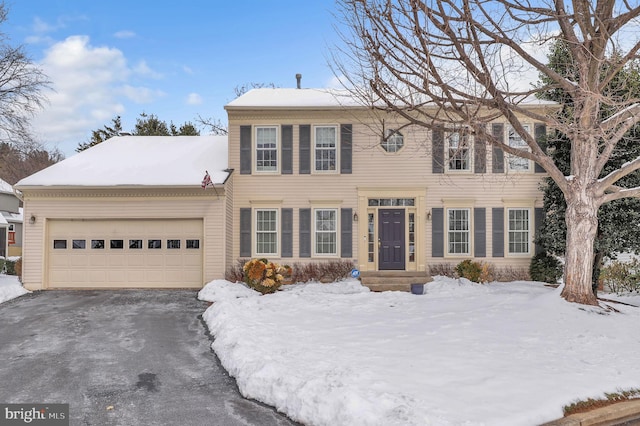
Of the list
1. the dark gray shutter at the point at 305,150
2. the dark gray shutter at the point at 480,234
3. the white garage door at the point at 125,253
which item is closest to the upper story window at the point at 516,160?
the dark gray shutter at the point at 480,234

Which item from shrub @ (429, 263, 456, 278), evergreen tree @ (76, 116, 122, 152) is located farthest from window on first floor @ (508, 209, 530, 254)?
evergreen tree @ (76, 116, 122, 152)

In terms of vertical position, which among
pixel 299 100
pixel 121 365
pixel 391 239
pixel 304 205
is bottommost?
pixel 121 365

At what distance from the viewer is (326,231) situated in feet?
47.0

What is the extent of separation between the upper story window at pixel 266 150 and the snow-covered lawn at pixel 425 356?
207 inches

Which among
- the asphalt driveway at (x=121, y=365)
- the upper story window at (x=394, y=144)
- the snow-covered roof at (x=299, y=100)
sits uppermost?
the snow-covered roof at (x=299, y=100)

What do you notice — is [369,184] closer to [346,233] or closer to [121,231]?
[346,233]

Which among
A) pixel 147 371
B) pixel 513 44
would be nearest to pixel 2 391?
pixel 147 371

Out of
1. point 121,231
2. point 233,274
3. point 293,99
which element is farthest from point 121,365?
point 293,99

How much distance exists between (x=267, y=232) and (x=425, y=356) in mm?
8976

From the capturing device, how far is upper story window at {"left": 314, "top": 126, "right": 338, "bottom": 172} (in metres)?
14.5

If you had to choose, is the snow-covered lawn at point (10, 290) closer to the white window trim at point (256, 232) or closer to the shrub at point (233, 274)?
the shrub at point (233, 274)

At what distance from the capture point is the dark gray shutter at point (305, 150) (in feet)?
47.6

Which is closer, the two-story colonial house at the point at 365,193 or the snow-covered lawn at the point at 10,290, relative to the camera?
the snow-covered lawn at the point at 10,290

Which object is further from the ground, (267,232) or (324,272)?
(267,232)
